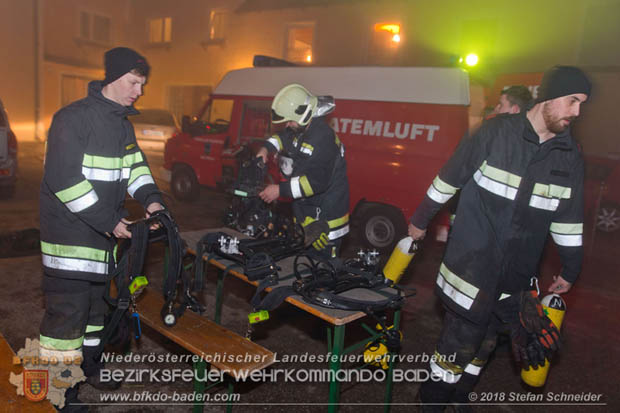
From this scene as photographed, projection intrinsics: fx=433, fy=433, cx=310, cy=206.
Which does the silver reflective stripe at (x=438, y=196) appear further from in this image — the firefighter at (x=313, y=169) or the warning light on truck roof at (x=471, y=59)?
the warning light on truck roof at (x=471, y=59)

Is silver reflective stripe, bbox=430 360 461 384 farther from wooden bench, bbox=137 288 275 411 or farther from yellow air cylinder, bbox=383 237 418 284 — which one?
wooden bench, bbox=137 288 275 411

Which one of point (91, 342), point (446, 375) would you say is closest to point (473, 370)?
point (446, 375)

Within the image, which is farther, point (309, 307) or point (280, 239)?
point (280, 239)

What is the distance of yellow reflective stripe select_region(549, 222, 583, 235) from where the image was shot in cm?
283

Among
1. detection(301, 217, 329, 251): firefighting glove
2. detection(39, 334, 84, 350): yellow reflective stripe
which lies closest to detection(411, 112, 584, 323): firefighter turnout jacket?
detection(301, 217, 329, 251): firefighting glove

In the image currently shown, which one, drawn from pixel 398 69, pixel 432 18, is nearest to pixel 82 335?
pixel 398 69

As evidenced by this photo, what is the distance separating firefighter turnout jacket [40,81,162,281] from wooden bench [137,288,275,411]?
56 centimetres

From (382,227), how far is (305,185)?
3.86 m

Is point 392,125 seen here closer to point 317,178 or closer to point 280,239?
point 317,178

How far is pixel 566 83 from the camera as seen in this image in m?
2.50

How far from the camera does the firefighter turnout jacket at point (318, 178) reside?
364 centimetres

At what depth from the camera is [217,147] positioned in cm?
868

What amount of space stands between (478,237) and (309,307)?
1.13 metres

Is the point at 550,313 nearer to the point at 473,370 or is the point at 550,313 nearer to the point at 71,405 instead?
the point at 473,370
